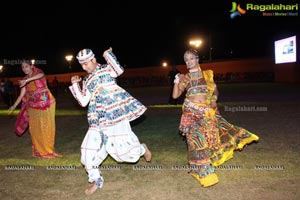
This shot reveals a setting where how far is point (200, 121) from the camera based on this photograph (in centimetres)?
445

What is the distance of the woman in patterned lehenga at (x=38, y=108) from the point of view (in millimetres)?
5594

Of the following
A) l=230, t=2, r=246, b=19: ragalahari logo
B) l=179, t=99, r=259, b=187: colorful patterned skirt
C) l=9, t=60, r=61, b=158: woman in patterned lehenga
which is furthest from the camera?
l=230, t=2, r=246, b=19: ragalahari logo

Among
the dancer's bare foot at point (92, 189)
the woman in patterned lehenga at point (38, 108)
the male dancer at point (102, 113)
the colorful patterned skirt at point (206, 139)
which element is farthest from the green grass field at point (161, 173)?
the male dancer at point (102, 113)

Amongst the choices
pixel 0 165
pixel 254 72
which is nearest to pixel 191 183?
pixel 0 165

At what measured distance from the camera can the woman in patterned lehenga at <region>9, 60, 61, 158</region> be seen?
5.59 metres

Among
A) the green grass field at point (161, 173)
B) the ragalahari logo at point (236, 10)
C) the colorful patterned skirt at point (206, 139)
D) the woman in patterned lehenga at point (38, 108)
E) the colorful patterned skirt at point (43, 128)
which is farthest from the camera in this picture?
the ragalahari logo at point (236, 10)

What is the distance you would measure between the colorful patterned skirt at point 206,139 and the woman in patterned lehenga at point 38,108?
260cm

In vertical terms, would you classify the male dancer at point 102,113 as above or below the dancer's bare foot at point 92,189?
above

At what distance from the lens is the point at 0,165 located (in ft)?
18.5

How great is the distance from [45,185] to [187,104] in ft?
7.64

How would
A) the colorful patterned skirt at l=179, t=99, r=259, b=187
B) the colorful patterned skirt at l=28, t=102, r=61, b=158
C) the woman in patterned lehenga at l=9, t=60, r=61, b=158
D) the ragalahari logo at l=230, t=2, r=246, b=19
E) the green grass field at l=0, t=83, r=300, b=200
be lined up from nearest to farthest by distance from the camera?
1. the green grass field at l=0, t=83, r=300, b=200
2. the colorful patterned skirt at l=179, t=99, r=259, b=187
3. the woman in patterned lehenga at l=9, t=60, r=61, b=158
4. the colorful patterned skirt at l=28, t=102, r=61, b=158
5. the ragalahari logo at l=230, t=2, r=246, b=19

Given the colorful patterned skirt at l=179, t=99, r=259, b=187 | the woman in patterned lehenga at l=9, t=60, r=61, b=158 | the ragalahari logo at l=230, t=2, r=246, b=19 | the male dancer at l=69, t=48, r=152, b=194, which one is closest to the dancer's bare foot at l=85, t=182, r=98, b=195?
the male dancer at l=69, t=48, r=152, b=194

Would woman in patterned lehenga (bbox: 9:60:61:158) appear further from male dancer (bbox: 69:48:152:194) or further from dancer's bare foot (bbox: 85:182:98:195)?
dancer's bare foot (bbox: 85:182:98:195)

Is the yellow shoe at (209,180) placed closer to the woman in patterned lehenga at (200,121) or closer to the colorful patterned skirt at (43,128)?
the woman in patterned lehenga at (200,121)
